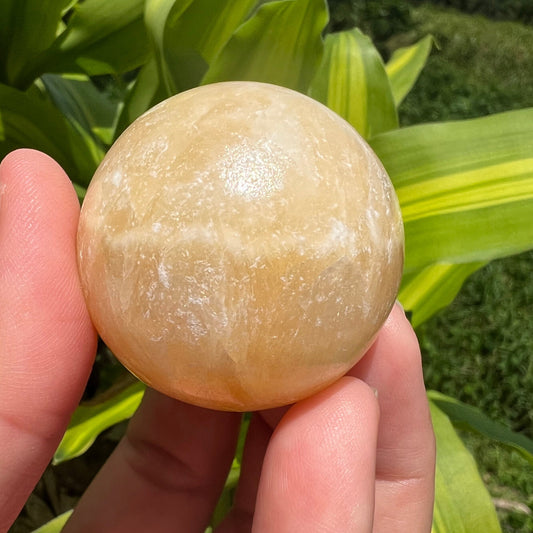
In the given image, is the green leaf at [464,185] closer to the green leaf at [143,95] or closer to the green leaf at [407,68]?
the green leaf at [143,95]

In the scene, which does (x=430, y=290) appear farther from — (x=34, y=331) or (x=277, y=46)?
(x=34, y=331)

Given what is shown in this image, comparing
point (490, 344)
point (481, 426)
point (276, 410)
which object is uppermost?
point (276, 410)

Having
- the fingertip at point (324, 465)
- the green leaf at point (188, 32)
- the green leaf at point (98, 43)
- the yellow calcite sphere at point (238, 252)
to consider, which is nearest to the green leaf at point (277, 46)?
the green leaf at point (188, 32)

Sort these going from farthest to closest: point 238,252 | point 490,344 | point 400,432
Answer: point 490,344
point 400,432
point 238,252

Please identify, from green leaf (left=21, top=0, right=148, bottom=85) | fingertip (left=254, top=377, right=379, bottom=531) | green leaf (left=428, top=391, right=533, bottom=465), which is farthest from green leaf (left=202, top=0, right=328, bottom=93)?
green leaf (left=428, top=391, right=533, bottom=465)

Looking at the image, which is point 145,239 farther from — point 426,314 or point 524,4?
point 524,4

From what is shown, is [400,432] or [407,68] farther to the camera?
[407,68]

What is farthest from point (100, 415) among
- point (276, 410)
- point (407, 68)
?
point (407, 68)
